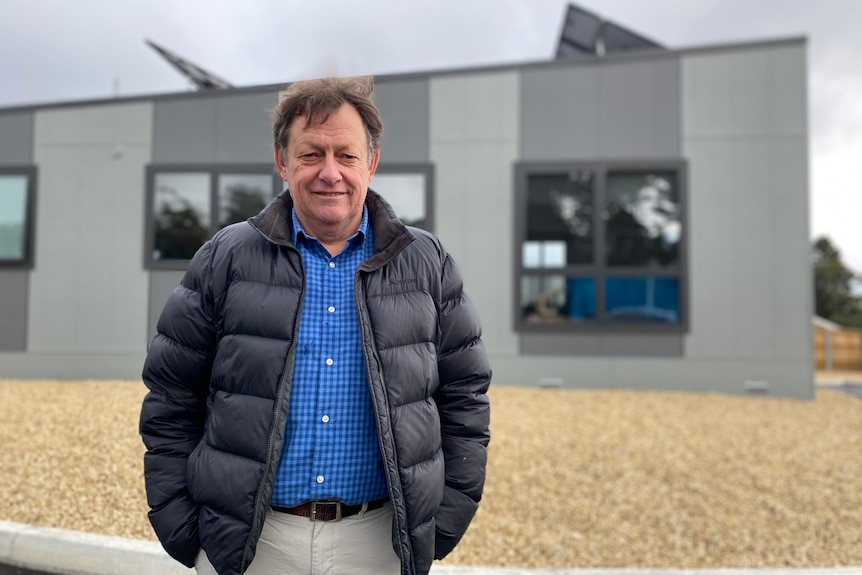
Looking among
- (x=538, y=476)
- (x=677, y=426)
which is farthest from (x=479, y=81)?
(x=538, y=476)

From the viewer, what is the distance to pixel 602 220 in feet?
25.2

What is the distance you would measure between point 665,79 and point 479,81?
8.00 ft

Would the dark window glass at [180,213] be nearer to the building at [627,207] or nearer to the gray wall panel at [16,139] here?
the gray wall panel at [16,139]

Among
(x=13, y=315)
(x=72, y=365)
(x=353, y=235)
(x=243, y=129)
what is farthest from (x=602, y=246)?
(x=353, y=235)

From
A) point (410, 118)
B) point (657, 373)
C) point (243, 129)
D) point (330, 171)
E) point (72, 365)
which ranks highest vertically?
point (410, 118)

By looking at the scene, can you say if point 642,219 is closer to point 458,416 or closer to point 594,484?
point 594,484

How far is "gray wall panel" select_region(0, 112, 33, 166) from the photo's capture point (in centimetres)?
590

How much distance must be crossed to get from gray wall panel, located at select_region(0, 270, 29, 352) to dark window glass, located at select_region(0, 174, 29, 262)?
1497 mm

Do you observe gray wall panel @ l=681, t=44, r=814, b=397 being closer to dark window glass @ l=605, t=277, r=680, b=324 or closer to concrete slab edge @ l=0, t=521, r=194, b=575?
dark window glass @ l=605, t=277, r=680, b=324

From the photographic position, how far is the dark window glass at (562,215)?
7.70m

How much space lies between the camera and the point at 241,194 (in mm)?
3656

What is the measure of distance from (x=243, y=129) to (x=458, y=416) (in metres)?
2.08

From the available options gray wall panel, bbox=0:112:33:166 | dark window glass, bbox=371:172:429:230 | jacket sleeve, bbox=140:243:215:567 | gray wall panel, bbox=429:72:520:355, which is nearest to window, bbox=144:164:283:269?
jacket sleeve, bbox=140:243:215:567

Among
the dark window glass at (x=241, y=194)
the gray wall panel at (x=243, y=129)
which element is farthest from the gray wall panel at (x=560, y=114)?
the gray wall panel at (x=243, y=129)
